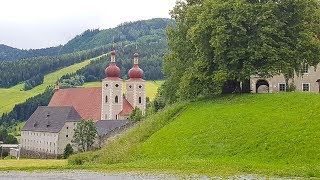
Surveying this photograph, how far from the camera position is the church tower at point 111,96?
138625mm

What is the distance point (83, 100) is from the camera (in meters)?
146

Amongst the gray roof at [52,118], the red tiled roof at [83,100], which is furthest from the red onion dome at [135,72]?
the gray roof at [52,118]

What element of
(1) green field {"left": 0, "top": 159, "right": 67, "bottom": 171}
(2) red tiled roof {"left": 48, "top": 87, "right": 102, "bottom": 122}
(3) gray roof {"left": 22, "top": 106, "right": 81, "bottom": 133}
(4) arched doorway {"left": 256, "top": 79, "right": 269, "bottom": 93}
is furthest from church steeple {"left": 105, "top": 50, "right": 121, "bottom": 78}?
(4) arched doorway {"left": 256, "top": 79, "right": 269, "bottom": 93}

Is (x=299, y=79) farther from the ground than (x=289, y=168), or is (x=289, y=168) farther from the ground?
(x=299, y=79)

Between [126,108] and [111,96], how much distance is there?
529cm

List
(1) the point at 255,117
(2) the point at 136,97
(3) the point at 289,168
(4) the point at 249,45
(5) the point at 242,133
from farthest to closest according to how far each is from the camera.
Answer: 1. (2) the point at 136,97
2. (4) the point at 249,45
3. (1) the point at 255,117
4. (5) the point at 242,133
5. (3) the point at 289,168

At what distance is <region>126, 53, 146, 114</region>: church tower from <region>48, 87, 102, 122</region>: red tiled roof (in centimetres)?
804

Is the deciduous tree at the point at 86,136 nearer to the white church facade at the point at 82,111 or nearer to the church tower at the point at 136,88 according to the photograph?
the white church facade at the point at 82,111

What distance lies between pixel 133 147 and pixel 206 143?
653 centimetres

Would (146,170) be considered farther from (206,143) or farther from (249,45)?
(249,45)

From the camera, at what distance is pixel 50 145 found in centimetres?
12450

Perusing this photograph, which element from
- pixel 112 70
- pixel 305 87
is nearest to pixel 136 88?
pixel 112 70

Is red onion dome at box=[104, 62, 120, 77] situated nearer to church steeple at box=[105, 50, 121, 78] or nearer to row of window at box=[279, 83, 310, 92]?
church steeple at box=[105, 50, 121, 78]

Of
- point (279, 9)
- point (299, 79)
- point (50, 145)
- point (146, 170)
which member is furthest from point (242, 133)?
point (50, 145)
